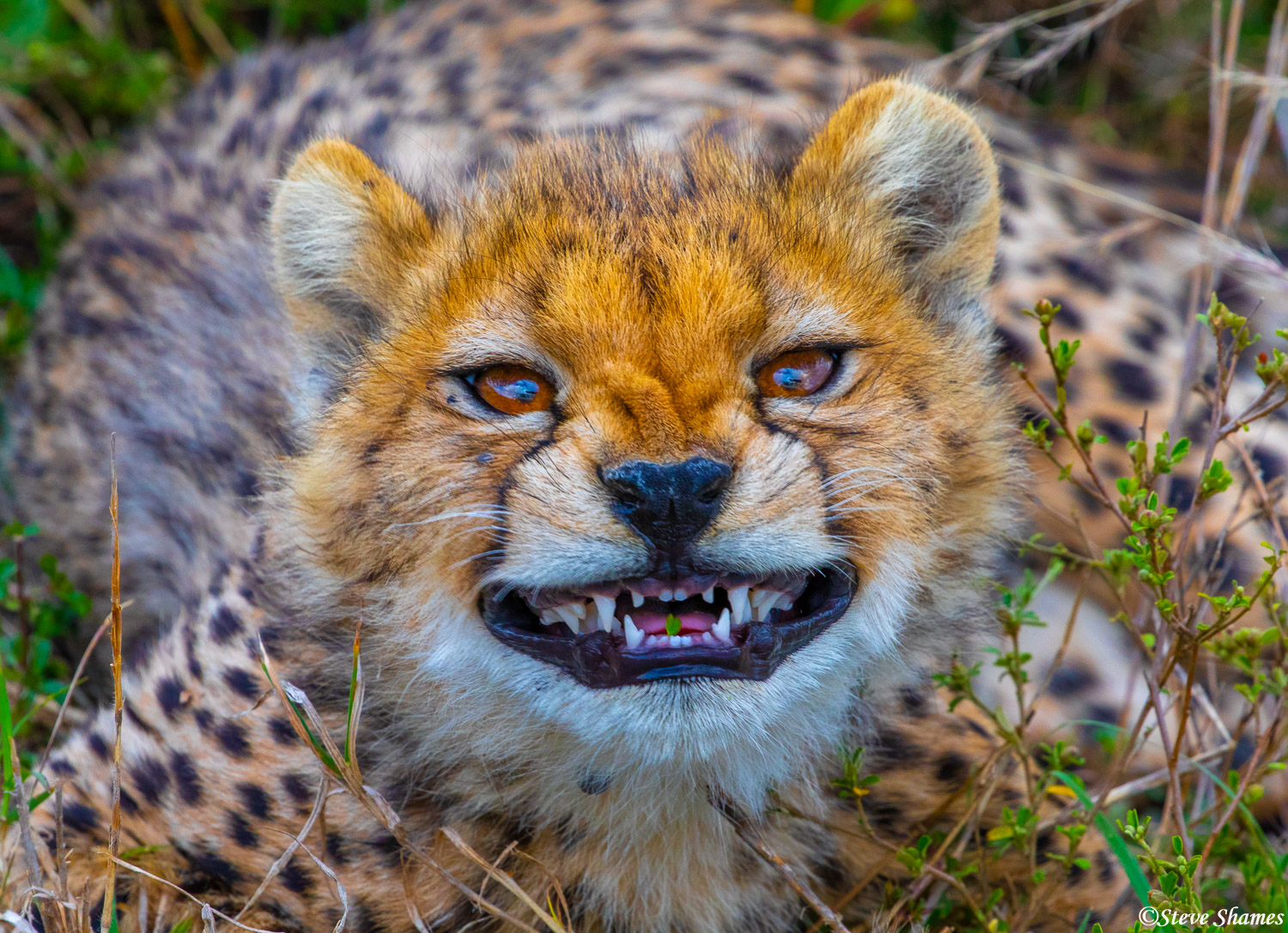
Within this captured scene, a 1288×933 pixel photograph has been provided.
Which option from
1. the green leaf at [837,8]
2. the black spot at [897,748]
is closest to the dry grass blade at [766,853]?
the black spot at [897,748]

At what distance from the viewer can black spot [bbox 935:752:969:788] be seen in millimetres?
2680

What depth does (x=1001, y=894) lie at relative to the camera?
256 cm

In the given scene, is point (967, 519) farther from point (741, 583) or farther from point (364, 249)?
point (364, 249)

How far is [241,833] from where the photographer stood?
2.55 meters

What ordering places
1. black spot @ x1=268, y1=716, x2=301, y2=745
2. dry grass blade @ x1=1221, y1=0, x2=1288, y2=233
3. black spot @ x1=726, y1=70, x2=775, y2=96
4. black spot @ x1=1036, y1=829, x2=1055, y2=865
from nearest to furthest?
1. black spot @ x1=268, y1=716, x2=301, y2=745
2. black spot @ x1=1036, y1=829, x2=1055, y2=865
3. dry grass blade @ x1=1221, y1=0, x2=1288, y2=233
4. black spot @ x1=726, y1=70, x2=775, y2=96

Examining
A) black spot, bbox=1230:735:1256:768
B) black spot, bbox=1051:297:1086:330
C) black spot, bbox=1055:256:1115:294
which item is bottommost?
black spot, bbox=1230:735:1256:768

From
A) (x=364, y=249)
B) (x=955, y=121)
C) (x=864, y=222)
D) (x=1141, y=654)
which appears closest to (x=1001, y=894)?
(x=1141, y=654)

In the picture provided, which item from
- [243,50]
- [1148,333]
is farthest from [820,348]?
[243,50]

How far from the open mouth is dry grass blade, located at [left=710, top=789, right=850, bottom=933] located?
0.38 meters

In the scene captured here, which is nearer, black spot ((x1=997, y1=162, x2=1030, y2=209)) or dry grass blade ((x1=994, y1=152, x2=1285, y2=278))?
dry grass blade ((x1=994, y1=152, x2=1285, y2=278))

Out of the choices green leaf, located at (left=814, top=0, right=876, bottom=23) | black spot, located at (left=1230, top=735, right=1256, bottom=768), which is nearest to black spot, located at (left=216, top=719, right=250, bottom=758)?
black spot, located at (left=1230, top=735, right=1256, bottom=768)

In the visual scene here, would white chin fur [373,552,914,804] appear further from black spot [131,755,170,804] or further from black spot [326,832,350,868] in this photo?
black spot [131,755,170,804]

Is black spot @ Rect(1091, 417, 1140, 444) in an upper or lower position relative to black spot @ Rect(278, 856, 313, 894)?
upper

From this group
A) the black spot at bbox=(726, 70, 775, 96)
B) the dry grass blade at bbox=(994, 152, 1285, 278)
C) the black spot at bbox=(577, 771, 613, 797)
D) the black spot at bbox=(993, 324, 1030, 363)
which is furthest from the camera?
the black spot at bbox=(726, 70, 775, 96)
